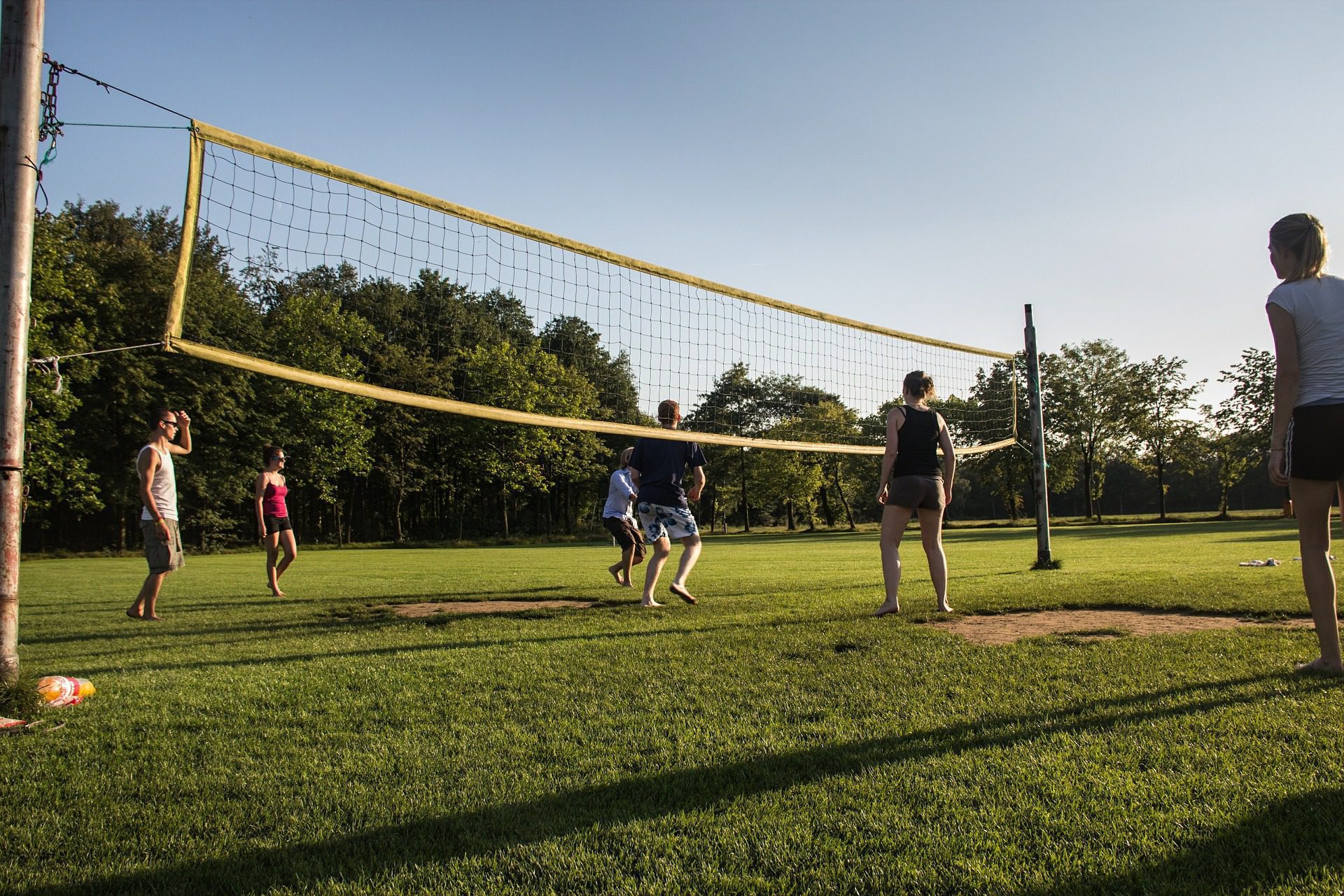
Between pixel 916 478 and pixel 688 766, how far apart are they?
15.2 ft

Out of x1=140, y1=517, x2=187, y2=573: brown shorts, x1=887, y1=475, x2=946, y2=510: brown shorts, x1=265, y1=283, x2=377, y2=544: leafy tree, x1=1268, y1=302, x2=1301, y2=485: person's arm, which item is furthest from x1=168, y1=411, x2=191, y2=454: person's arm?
x1=265, y1=283, x2=377, y2=544: leafy tree

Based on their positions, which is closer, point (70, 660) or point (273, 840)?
point (273, 840)

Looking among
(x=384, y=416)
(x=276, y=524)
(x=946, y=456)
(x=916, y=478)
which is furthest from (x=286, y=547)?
(x=384, y=416)

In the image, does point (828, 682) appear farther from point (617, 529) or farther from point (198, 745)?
point (617, 529)

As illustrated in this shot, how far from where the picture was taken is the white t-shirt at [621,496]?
1028cm

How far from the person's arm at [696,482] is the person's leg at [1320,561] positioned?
471 cm

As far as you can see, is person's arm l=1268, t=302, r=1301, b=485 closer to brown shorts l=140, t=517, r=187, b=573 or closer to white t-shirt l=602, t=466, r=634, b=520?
white t-shirt l=602, t=466, r=634, b=520

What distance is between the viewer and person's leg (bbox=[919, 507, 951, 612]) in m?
6.95

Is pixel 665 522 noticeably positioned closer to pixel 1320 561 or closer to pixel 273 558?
pixel 1320 561

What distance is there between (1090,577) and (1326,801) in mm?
7925

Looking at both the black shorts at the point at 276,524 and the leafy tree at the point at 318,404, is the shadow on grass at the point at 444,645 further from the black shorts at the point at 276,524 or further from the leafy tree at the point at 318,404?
the leafy tree at the point at 318,404

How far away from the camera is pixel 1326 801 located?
250 centimetres

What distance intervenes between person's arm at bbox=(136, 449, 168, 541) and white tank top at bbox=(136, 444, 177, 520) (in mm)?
17

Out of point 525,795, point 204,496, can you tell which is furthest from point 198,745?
point 204,496
